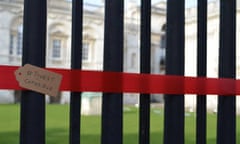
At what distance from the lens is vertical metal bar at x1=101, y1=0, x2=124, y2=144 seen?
1102mm

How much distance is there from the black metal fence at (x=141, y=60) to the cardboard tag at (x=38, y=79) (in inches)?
1.1

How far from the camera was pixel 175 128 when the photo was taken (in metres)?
1.23

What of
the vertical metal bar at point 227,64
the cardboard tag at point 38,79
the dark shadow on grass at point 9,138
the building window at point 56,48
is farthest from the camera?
the building window at point 56,48

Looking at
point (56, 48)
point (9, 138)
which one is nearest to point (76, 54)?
point (9, 138)

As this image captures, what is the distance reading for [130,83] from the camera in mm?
1103

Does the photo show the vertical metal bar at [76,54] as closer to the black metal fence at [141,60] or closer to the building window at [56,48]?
the black metal fence at [141,60]

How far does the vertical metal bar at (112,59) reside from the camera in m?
1.10

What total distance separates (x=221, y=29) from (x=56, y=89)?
63cm

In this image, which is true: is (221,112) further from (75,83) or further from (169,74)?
(75,83)

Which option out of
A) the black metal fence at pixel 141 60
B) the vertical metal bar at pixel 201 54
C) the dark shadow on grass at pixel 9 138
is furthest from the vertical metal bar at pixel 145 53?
the dark shadow on grass at pixel 9 138

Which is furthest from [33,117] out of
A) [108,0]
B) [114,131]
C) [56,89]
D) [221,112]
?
[221,112]

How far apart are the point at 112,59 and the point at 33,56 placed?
0.22m

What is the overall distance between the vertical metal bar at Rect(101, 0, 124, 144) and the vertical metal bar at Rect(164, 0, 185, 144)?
170 mm

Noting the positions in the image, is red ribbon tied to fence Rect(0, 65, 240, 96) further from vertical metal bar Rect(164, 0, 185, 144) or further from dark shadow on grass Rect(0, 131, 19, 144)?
dark shadow on grass Rect(0, 131, 19, 144)
